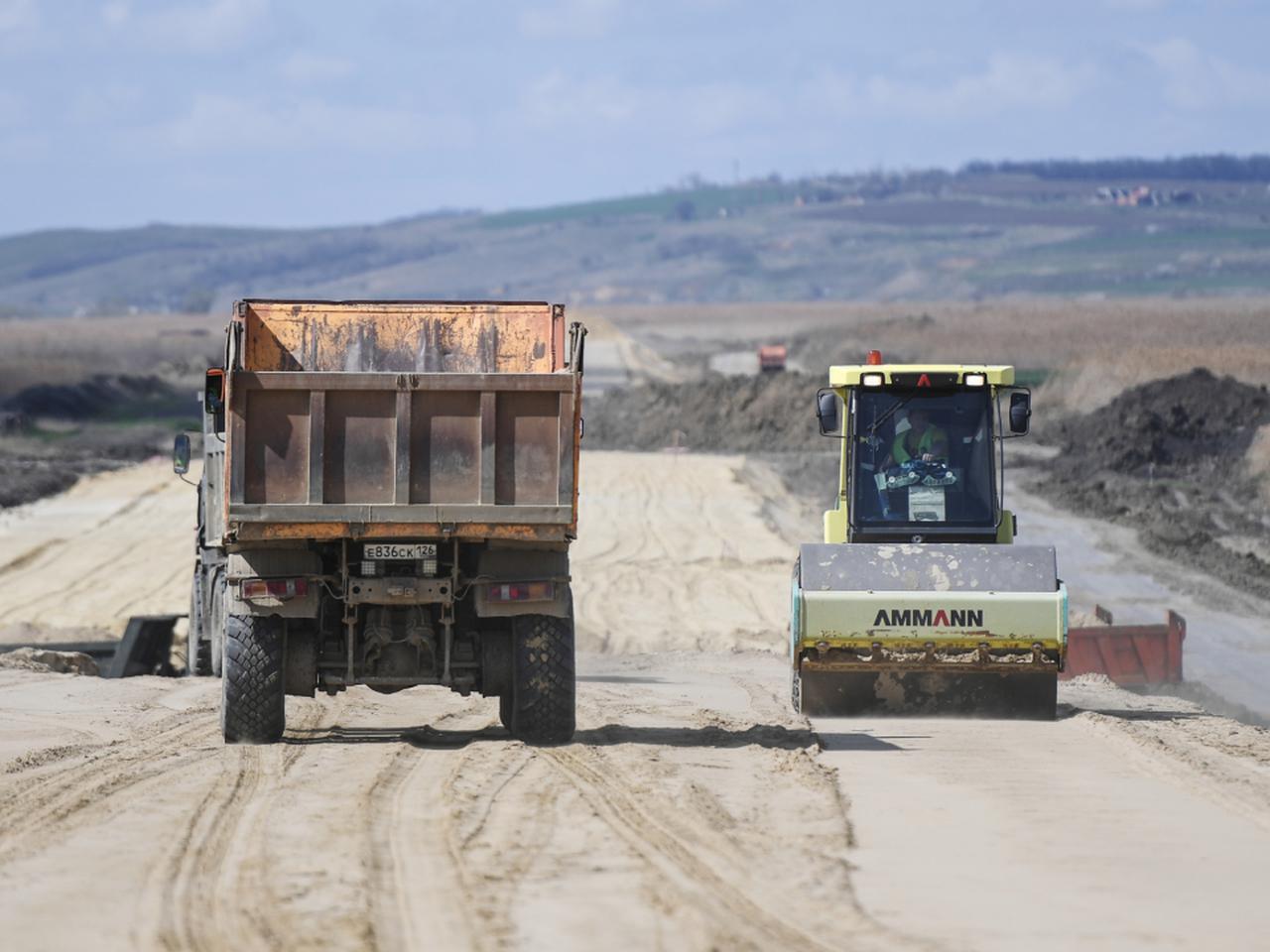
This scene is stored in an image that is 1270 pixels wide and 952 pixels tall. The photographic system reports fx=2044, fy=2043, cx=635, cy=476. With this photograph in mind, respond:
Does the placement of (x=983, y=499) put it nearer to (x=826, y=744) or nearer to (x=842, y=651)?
(x=842, y=651)

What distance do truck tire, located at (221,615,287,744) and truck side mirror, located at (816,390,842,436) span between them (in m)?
4.30

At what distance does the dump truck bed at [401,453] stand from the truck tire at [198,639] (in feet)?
21.1

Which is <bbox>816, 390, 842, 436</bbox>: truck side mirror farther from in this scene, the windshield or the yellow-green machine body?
the windshield

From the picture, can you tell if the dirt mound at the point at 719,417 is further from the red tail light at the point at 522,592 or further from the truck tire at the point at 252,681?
the red tail light at the point at 522,592

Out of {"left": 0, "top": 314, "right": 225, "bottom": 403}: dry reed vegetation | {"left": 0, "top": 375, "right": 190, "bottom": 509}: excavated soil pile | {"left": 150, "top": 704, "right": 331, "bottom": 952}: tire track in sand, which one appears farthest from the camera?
{"left": 0, "top": 314, "right": 225, "bottom": 403}: dry reed vegetation

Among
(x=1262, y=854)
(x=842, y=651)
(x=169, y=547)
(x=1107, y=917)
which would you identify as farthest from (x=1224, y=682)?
(x=169, y=547)

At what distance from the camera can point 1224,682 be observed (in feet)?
62.9

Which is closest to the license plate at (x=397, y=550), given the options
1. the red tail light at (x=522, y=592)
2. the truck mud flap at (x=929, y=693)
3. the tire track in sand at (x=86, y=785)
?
the red tail light at (x=522, y=592)

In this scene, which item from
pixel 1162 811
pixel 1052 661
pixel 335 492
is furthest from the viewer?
pixel 1052 661

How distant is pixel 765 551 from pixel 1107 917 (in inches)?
832

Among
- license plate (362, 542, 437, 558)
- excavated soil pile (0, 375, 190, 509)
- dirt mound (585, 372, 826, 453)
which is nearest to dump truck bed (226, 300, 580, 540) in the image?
license plate (362, 542, 437, 558)

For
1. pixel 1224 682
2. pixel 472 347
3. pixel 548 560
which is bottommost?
pixel 1224 682

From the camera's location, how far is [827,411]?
14.2 m

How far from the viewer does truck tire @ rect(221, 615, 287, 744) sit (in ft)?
38.7
